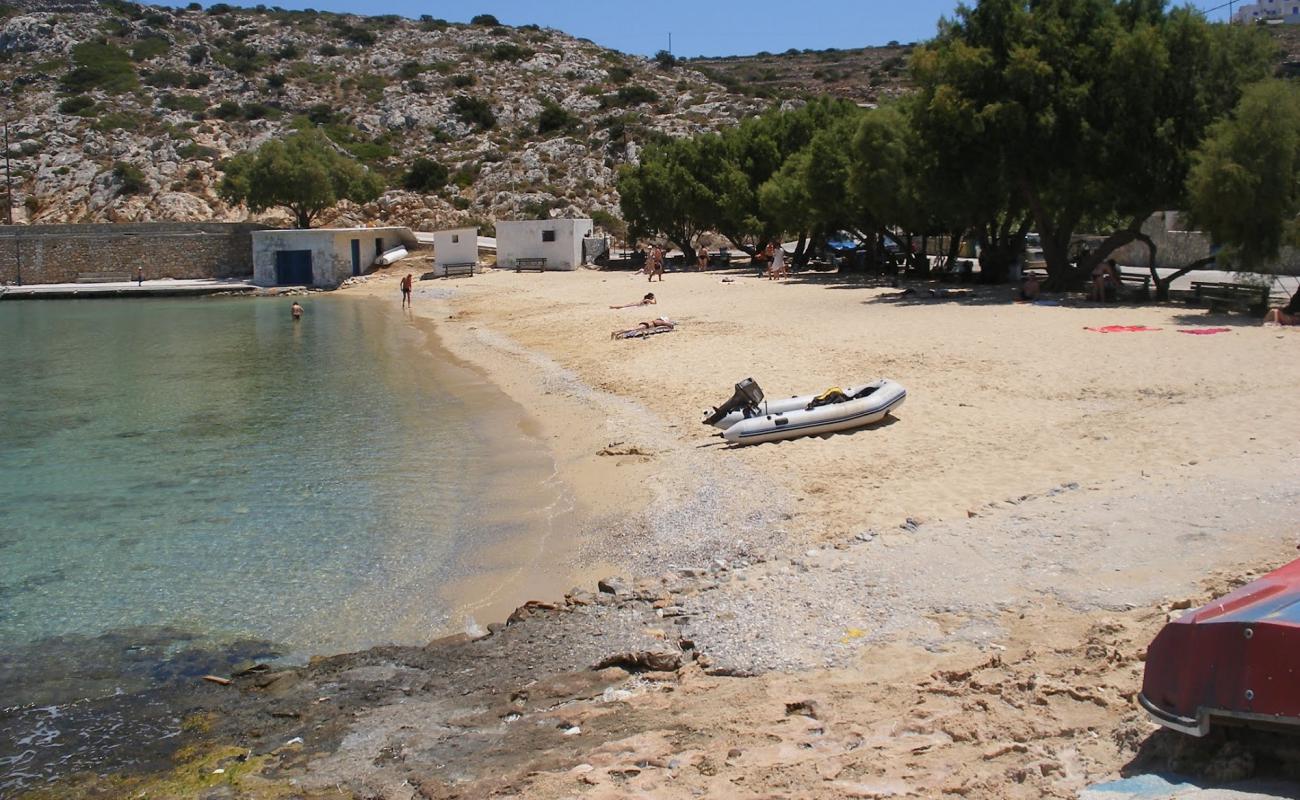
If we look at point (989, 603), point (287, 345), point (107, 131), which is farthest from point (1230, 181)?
point (107, 131)

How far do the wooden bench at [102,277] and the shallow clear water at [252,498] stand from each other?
105ft

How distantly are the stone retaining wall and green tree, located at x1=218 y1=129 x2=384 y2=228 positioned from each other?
2155 mm

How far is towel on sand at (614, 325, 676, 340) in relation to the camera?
25.3 m

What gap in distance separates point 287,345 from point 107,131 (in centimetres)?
5288

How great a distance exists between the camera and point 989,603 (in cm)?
758

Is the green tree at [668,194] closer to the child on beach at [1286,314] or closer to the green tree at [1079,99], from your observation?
the green tree at [1079,99]

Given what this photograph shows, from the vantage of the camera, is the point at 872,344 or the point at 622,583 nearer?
the point at 622,583

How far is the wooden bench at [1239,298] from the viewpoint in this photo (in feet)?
73.1

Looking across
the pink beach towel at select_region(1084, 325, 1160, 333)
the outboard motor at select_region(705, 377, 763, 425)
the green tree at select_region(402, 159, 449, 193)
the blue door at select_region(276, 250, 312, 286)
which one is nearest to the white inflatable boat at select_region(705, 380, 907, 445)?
the outboard motor at select_region(705, 377, 763, 425)

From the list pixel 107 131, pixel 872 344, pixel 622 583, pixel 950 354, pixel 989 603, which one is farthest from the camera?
pixel 107 131

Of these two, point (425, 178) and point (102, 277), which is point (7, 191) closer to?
point (102, 277)

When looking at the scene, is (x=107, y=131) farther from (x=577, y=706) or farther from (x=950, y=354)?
(x=577, y=706)

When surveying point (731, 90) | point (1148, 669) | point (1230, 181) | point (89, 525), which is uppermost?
point (731, 90)

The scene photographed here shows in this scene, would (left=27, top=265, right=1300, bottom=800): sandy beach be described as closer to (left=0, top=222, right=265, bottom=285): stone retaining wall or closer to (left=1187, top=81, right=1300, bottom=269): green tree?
(left=1187, top=81, right=1300, bottom=269): green tree
